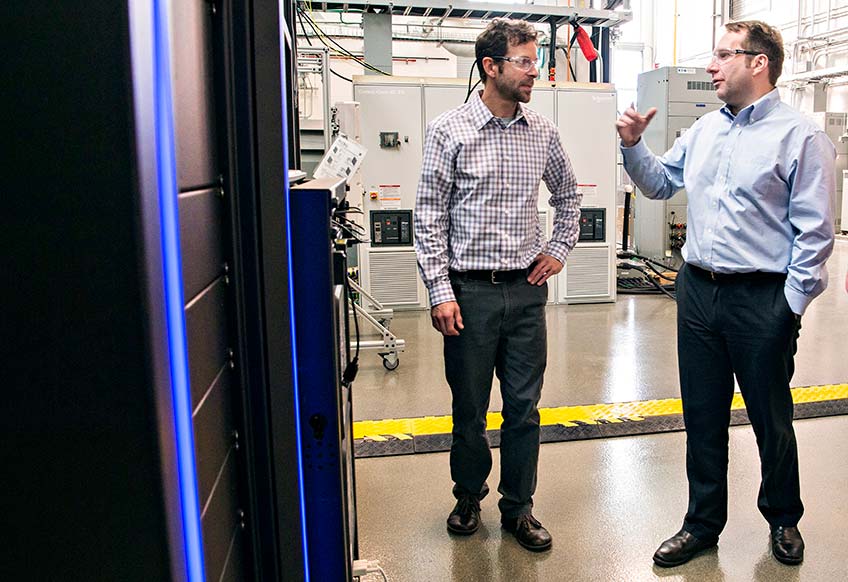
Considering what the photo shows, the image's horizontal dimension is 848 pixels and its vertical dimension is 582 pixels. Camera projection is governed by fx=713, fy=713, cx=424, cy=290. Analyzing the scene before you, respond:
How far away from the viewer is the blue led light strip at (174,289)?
755 mm

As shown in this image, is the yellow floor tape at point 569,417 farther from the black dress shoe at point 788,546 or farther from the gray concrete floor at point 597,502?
the black dress shoe at point 788,546

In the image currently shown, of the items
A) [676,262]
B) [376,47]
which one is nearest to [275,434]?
[376,47]

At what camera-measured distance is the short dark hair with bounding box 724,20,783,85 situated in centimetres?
233

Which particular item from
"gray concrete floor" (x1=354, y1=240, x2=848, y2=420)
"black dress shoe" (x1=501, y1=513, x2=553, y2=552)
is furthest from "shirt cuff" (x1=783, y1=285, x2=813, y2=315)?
"gray concrete floor" (x1=354, y1=240, x2=848, y2=420)

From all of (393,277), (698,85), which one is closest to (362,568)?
(393,277)

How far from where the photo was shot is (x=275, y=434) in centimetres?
129

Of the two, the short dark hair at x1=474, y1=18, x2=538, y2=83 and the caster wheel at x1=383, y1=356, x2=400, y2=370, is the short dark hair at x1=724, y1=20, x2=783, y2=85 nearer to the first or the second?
the short dark hair at x1=474, y1=18, x2=538, y2=83

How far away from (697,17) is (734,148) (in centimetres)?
1270

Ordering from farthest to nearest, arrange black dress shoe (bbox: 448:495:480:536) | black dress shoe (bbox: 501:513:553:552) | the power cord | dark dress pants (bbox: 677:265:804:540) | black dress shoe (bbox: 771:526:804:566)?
black dress shoe (bbox: 448:495:480:536), black dress shoe (bbox: 501:513:553:552), black dress shoe (bbox: 771:526:804:566), dark dress pants (bbox: 677:265:804:540), the power cord

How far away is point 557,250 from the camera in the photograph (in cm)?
262

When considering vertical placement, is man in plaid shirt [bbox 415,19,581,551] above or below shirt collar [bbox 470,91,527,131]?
below

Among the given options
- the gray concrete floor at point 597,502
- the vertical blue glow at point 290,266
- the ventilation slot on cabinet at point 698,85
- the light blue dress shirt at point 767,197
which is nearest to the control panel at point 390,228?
the gray concrete floor at point 597,502

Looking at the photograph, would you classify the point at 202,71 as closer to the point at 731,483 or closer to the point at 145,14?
the point at 145,14

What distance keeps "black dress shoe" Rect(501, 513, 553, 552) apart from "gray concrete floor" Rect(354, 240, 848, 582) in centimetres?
3
